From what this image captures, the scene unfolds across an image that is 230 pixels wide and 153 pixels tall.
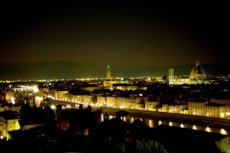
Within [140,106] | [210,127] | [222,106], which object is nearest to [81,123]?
[210,127]

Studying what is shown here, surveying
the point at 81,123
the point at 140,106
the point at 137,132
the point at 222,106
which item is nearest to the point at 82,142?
the point at 137,132

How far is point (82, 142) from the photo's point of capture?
1307cm

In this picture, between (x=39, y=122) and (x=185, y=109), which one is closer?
(x=39, y=122)

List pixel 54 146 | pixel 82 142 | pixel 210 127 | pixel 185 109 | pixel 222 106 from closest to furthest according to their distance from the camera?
pixel 54 146 → pixel 82 142 → pixel 210 127 → pixel 222 106 → pixel 185 109

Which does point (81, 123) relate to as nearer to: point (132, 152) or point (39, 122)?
point (39, 122)

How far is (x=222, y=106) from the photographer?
90.4 feet

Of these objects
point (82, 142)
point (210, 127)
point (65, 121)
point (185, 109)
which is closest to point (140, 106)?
point (185, 109)

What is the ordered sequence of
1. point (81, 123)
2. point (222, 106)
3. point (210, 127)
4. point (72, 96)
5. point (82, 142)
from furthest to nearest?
point (72, 96)
point (222, 106)
point (210, 127)
point (81, 123)
point (82, 142)

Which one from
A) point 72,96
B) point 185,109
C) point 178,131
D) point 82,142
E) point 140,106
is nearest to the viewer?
point 82,142

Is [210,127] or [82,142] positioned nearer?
[82,142]

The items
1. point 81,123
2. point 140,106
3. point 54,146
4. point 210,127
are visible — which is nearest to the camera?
point 54,146

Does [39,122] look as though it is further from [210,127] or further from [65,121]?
[210,127]

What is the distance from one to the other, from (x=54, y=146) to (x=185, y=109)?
68.6ft

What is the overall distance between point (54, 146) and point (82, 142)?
1.94 metres
